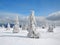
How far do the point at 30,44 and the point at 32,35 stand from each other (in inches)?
189

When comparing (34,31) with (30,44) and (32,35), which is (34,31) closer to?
A: (32,35)

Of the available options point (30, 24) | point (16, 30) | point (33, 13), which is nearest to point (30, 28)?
point (30, 24)

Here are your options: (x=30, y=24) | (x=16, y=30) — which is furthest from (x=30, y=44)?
(x=16, y=30)

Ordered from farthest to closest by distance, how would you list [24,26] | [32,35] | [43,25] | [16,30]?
[43,25] < [24,26] < [16,30] < [32,35]

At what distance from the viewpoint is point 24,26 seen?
131 feet

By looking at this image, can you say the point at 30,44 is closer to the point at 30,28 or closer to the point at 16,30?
the point at 30,28

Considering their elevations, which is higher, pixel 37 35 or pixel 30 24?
pixel 30 24

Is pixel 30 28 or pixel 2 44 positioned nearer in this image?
pixel 2 44

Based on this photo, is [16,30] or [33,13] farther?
[16,30]

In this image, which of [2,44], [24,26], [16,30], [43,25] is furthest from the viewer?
[43,25]

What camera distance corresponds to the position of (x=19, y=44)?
11922 millimetres

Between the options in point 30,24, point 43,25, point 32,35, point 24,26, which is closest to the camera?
point 32,35

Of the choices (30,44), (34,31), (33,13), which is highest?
(33,13)

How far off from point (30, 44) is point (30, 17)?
264 inches
